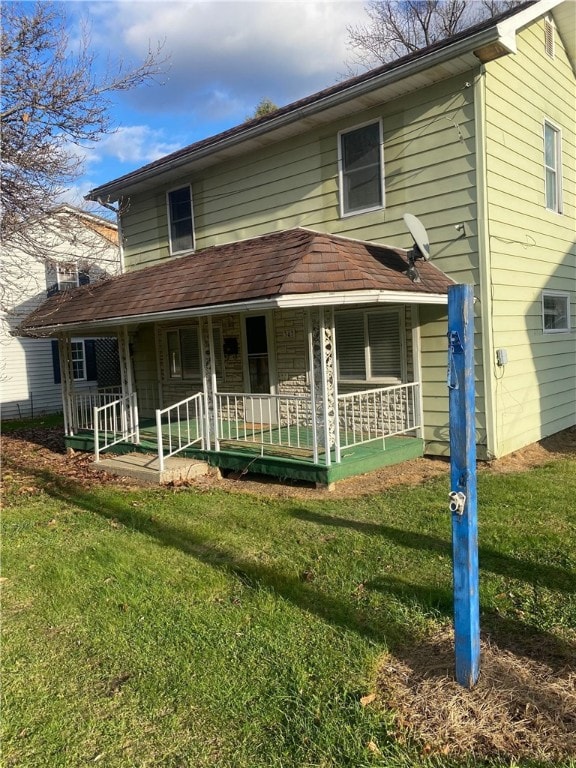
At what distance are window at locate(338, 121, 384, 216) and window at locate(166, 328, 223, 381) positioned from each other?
4734mm

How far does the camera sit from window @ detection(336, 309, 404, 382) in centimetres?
941

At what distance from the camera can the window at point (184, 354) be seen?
12867 millimetres

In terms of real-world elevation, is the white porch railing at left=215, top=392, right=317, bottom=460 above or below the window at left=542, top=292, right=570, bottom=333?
below

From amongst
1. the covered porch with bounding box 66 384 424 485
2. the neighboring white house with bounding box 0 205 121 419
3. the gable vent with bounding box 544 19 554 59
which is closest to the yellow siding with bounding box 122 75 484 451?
the covered porch with bounding box 66 384 424 485

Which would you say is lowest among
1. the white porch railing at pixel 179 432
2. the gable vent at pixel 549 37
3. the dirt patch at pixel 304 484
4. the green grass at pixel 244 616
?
the dirt patch at pixel 304 484

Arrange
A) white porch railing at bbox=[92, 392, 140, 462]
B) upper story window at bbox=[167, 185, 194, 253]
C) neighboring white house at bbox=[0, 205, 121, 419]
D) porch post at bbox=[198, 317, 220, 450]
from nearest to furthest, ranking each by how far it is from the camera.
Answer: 1. porch post at bbox=[198, 317, 220, 450]
2. white porch railing at bbox=[92, 392, 140, 462]
3. upper story window at bbox=[167, 185, 194, 253]
4. neighboring white house at bbox=[0, 205, 121, 419]

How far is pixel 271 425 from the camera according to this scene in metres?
9.49

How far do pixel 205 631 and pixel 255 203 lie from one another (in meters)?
9.22

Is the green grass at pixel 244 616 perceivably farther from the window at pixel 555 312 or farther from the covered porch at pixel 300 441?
the window at pixel 555 312

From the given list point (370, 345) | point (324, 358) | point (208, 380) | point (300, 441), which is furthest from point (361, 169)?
point (300, 441)

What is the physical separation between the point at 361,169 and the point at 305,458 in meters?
5.11

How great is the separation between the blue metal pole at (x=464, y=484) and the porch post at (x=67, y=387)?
35.3 feet

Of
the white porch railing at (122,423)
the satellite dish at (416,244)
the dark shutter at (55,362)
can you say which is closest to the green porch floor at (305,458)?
the white porch railing at (122,423)

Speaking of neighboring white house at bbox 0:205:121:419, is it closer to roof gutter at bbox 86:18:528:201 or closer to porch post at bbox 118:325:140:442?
roof gutter at bbox 86:18:528:201
